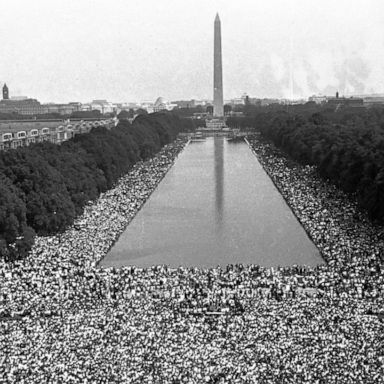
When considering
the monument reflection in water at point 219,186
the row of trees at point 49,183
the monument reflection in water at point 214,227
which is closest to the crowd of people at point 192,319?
the row of trees at point 49,183

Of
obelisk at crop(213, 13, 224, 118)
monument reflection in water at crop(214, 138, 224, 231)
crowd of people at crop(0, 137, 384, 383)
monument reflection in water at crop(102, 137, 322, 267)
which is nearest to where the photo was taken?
crowd of people at crop(0, 137, 384, 383)

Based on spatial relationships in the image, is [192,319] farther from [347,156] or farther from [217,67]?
[217,67]

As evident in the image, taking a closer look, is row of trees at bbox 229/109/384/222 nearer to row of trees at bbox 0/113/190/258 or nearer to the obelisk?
row of trees at bbox 0/113/190/258

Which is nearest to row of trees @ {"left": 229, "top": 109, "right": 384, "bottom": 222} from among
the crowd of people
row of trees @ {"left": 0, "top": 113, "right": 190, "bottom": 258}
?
the crowd of people

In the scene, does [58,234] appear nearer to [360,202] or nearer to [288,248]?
[288,248]

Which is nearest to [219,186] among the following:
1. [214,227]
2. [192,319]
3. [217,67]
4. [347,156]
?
[347,156]

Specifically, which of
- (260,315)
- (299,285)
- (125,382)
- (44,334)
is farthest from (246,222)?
(125,382)

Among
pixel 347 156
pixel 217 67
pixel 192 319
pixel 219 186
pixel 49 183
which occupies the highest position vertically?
pixel 217 67
